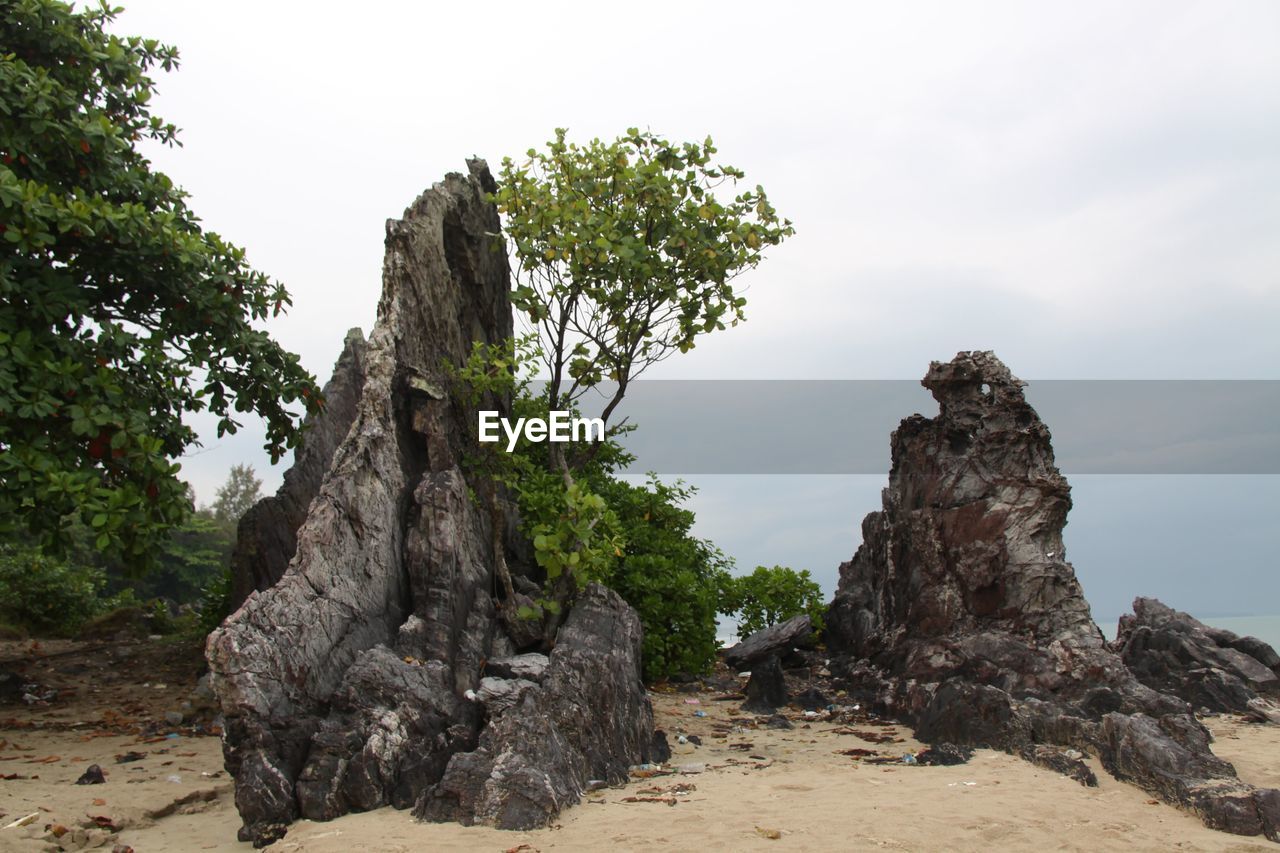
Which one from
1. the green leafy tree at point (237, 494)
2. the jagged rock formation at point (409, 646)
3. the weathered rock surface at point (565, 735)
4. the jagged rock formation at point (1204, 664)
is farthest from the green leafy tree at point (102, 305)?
the green leafy tree at point (237, 494)

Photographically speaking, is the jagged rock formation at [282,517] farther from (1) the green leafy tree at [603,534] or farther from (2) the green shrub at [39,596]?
(2) the green shrub at [39,596]

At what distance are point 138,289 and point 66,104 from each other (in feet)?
7.02

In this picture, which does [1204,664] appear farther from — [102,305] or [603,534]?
[102,305]

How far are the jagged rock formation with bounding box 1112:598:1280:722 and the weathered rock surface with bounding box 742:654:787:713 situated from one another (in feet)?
17.5

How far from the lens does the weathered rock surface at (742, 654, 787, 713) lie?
44.9ft

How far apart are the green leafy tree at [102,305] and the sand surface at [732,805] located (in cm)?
245

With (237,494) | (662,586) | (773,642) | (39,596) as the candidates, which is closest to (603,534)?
(662,586)

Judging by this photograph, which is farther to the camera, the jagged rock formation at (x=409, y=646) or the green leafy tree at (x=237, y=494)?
the green leafy tree at (x=237, y=494)

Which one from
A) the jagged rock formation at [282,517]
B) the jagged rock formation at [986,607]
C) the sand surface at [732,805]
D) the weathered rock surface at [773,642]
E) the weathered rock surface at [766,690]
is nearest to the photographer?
the sand surface at [732,805]

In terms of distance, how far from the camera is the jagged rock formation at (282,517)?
1488 cm

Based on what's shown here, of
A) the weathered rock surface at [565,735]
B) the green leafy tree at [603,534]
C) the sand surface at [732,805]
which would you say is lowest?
the sand surface at [732,805]

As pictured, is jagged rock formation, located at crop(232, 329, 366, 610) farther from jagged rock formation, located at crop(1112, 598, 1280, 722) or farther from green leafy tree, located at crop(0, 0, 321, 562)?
jagged rock formation, located at crop(1112, 598, 1280, 722)

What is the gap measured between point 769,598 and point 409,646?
8129mm

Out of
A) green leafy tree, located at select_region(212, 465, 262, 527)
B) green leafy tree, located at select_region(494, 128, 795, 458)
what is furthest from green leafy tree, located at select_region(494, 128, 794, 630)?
green leafy tree, located at select_region(212, 465, 262, 527)
